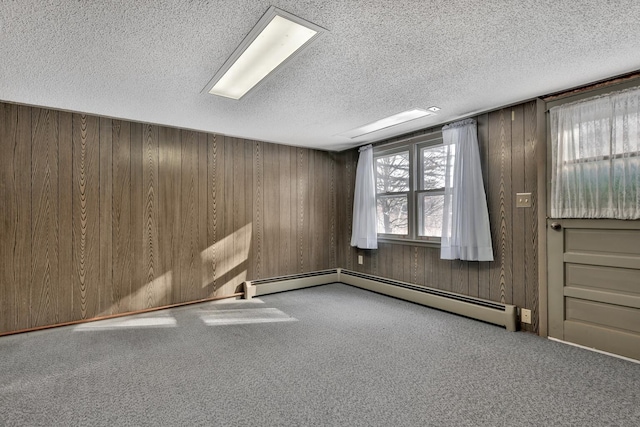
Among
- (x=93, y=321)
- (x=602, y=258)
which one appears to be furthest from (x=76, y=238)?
(x=602, y=258)

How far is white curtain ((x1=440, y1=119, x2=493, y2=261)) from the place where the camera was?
10.9 ft

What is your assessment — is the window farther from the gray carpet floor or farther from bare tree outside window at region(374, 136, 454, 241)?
the gray carpet floor

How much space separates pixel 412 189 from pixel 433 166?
0.40m

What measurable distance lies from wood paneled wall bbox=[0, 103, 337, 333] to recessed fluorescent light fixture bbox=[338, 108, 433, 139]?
118cm

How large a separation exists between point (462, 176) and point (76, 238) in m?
4.20

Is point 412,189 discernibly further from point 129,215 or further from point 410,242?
point 129,215

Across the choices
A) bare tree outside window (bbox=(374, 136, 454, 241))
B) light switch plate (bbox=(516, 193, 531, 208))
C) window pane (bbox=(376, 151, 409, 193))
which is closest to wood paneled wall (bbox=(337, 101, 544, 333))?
light switch plate (bbox=(516, 193, 531, 208))

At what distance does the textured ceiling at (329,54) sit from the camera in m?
1.69

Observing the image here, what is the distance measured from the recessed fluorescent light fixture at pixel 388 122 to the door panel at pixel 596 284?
5.43ft

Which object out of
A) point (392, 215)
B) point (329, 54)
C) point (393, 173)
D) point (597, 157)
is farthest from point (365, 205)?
point (329, 54)

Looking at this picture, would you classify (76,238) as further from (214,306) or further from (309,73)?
(309,73)

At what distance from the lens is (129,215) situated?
361cm

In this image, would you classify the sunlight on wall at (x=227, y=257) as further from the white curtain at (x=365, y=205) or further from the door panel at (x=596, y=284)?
the door panel at (x=596, y=284)

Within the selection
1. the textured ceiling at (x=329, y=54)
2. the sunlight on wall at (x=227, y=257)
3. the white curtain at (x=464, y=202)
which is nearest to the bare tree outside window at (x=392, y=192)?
the white curtain at (x=464, y=202)
